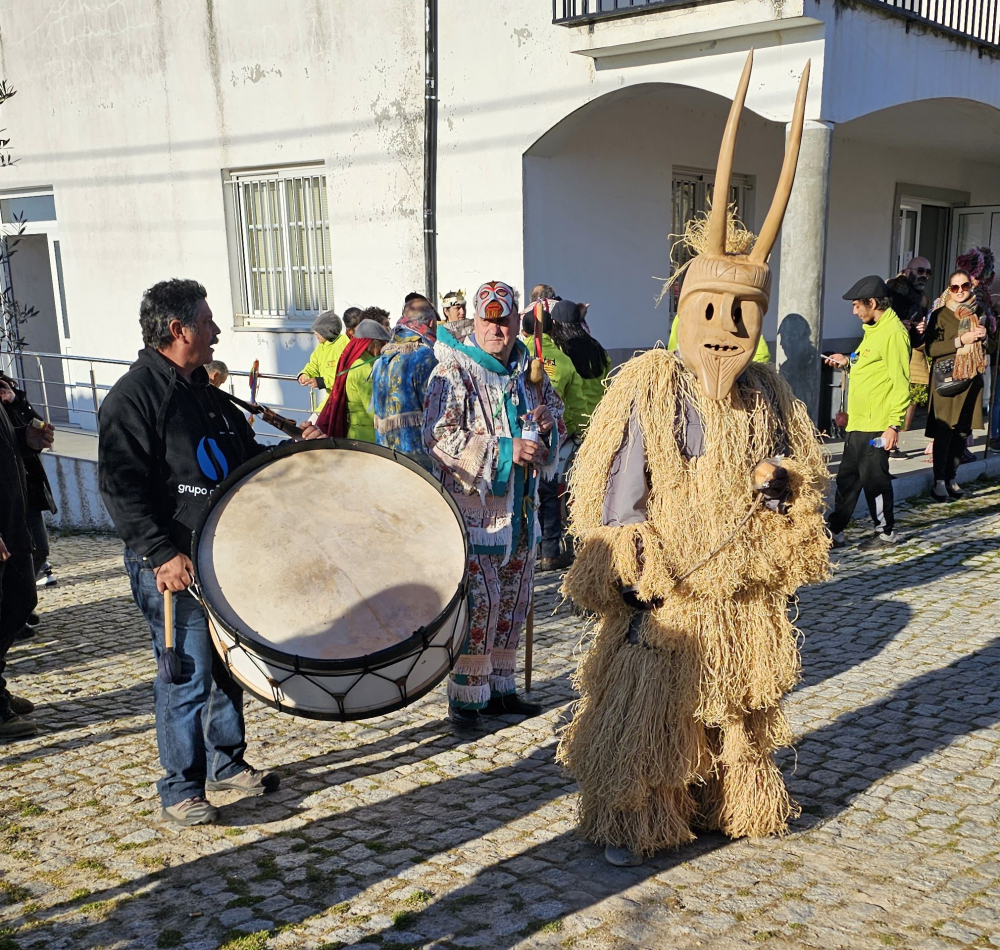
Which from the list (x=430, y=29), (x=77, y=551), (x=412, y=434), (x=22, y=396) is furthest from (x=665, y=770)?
(x=77, y=551)

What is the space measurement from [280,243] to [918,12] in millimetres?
6718

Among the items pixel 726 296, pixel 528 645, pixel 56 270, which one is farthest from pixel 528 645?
pixel 56 270

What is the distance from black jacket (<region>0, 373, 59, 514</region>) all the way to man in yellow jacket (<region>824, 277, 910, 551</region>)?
220 inches

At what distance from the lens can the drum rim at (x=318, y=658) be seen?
2859 millimetres

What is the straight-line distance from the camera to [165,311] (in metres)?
3.50

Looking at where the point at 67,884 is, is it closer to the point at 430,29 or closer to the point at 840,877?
the point at 840,877

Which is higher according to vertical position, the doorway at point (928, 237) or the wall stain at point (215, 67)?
the wall stain at point (215, 67)

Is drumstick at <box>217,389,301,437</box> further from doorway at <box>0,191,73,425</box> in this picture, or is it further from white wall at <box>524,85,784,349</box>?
doorway at <box>0,191,73,425</box>

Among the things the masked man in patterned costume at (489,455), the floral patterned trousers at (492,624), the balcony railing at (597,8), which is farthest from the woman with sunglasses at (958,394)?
the floral patterned trousers at (492,624)

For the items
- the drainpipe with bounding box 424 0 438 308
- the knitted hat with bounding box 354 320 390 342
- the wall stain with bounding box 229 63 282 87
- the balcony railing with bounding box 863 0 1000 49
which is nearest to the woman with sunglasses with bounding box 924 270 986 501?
the balcony railing with bounding box 863 0 1000 49

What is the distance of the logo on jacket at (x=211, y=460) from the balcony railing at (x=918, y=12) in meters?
5.72

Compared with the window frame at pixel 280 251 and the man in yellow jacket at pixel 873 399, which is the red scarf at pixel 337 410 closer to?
the man in yellow jacket at pixel 873 399

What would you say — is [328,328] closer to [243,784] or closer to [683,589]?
[243,784]

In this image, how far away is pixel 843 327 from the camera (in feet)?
42.0
